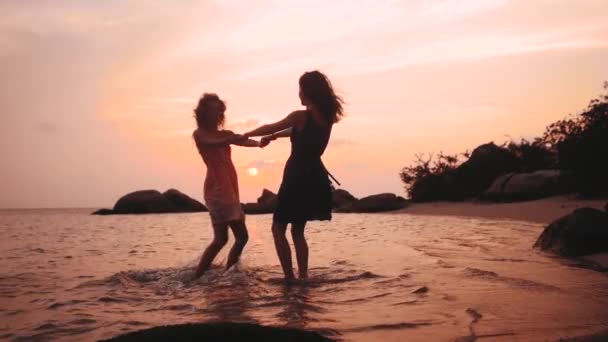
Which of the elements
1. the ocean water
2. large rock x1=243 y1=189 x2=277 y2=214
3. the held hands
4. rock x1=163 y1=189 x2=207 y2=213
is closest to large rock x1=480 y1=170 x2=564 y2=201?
the ocean water

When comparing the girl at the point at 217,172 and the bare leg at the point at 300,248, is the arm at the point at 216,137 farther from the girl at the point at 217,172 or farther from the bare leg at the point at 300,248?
the bare leg at the point at 300,248

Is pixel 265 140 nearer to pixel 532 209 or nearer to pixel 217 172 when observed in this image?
pixel 217 172

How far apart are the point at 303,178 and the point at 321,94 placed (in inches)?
34.8

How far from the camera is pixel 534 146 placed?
918 inches

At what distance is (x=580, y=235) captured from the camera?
7.23 metres

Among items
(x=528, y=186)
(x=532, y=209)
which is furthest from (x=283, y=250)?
(x=528, y=186)

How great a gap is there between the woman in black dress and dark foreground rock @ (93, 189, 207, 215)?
97.4 feet

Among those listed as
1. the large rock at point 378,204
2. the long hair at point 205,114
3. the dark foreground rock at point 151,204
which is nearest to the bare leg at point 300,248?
the long hair at point 205,114

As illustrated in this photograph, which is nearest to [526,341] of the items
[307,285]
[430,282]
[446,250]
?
[430,282]

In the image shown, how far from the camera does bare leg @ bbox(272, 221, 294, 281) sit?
595 cm

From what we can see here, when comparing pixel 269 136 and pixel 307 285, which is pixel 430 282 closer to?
pixel 307 285

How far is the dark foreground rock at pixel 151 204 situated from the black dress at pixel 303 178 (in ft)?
97.7

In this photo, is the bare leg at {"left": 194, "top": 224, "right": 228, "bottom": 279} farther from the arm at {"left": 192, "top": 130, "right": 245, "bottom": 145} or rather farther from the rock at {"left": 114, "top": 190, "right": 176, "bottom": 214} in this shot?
the rock at {"left": 114, "top": 190, "right": 176, "bottom": 214}

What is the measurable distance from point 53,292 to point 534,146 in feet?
70.5
